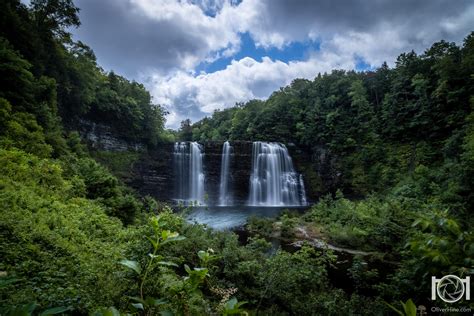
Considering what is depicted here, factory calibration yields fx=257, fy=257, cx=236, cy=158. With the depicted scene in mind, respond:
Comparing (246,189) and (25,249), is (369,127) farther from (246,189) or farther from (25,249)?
(25,249)

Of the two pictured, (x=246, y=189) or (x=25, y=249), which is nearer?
(x=25, y=249)

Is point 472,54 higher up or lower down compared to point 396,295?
higher up

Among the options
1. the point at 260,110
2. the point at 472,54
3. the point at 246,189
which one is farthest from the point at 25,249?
the point at 260,110

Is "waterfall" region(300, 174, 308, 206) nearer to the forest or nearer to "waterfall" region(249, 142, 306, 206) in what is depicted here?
"waterfall" region(249, 142, 306, 206)

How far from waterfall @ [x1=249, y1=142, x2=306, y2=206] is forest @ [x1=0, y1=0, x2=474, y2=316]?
98.7 inches

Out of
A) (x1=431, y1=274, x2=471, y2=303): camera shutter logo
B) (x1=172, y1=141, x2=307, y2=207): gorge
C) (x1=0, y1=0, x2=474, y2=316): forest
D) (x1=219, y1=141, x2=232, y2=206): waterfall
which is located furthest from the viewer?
(x1=219, y1=141, x2=232, y2=206): waterfall

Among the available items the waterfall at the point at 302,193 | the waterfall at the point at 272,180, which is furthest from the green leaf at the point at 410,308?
the waterfall at the point at 302,193

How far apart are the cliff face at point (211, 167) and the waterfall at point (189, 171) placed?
1.76 ft

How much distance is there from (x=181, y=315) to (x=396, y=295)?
14.2ft

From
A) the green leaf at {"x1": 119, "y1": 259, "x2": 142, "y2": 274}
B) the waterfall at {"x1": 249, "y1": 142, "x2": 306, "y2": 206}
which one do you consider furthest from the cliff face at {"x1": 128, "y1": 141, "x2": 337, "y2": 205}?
the green leaf at {"x1": 119, "y1": 259, "x2": 142, "y2": 274}

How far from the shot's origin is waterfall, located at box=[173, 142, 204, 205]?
29078 mm

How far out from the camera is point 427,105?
24391mm

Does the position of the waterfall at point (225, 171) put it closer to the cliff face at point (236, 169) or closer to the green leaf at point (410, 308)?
the cliff face at point (236, 169)

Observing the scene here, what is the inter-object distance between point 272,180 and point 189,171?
989cm
